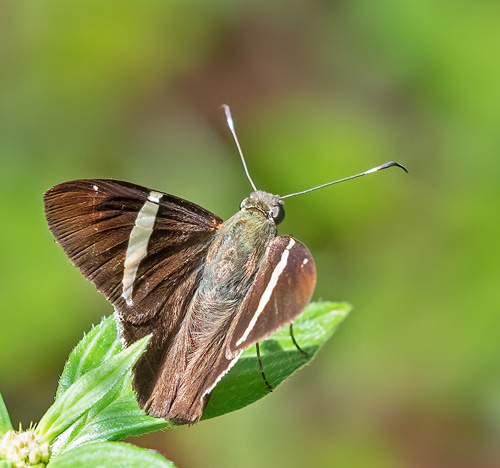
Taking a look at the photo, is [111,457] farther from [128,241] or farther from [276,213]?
[276,213]

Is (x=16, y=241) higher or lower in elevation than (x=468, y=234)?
higher

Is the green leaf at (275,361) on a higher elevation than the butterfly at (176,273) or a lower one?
lower

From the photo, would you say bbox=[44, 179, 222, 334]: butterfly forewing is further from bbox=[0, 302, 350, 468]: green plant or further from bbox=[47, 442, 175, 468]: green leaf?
bbox=[47, 442, 175, 468]: green leaf

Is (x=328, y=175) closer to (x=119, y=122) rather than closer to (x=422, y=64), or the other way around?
(x=422, y=64)

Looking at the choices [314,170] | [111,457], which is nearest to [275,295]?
[111,457]

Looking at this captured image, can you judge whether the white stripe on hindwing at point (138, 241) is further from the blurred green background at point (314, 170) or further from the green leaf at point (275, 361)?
the blurred green background at point (314, 170)

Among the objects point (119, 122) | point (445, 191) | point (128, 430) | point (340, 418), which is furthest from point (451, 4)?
point (128, 430)

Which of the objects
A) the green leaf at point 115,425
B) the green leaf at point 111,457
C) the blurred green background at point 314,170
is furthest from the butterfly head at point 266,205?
the blurred green background at point 314,170
